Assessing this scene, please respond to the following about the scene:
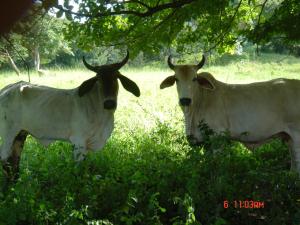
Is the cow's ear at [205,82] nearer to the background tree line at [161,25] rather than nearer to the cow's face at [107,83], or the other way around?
the background tree line at [161,25]

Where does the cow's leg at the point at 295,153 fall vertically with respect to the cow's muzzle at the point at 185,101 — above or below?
below

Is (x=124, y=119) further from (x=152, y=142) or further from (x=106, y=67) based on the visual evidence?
(x=106, y=67)

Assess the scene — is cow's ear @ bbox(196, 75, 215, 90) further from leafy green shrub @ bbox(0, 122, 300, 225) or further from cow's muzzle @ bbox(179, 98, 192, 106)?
leafy green shrub @ bbox(0, 122, 300, 225)

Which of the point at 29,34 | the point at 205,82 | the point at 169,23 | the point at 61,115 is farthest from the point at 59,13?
the point at 205,82

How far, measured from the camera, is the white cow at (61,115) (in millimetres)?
5992

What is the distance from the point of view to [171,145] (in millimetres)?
7133

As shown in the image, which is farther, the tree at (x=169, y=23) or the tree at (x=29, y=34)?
the tree at (x=169, y=23)

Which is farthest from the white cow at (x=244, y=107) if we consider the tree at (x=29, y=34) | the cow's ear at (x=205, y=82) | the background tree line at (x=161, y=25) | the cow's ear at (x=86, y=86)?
the tree at (x=29, y=34)

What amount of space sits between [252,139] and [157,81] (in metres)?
13.5

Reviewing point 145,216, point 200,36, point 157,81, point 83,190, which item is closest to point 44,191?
point 83,190

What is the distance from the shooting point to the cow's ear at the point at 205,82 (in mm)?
6098
